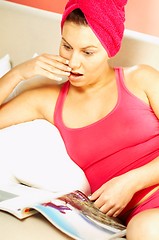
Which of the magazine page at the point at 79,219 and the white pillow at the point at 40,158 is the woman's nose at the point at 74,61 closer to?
the white pillow at the point at 40,158

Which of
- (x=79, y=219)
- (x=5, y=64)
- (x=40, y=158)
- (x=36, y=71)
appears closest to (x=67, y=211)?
(x=79, y=219)

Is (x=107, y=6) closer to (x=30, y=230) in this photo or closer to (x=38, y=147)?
(x=38, y=147)

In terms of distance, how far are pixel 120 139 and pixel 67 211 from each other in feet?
1.12

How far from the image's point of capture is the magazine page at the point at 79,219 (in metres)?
1.35

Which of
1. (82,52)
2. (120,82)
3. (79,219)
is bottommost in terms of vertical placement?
(79,219)

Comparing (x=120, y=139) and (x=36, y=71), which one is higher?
(x=36, y=71)

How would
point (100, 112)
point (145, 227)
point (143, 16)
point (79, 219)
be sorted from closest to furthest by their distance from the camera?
point (145, 227) → point (79, 219) → point (100, 112) → point (143, 16)

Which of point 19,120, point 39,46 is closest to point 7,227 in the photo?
point 19,120

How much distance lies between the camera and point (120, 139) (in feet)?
5.49

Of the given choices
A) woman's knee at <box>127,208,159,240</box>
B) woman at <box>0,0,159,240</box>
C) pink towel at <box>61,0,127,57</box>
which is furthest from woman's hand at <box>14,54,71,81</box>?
woman's knee at <box>127,208,159,240</box>

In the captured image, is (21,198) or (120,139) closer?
(21,198)

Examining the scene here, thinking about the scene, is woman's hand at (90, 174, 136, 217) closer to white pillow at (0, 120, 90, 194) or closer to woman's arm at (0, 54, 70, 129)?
white pillow at (0, 120, 90, 194)

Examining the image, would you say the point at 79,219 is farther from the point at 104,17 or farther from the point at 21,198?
the point at 104,17

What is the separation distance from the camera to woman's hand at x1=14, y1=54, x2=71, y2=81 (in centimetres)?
167
